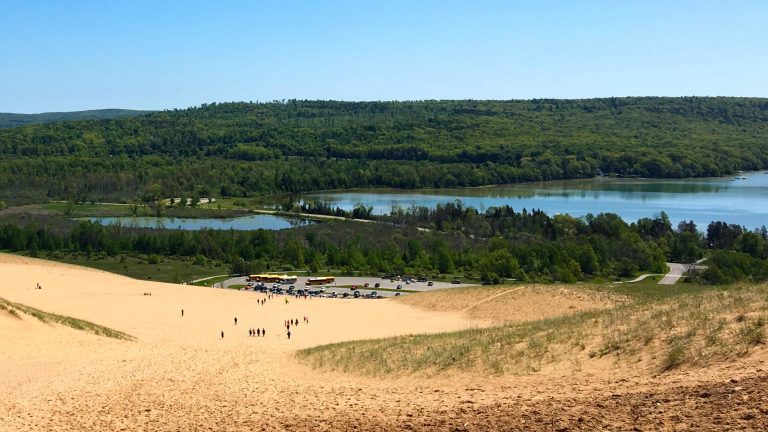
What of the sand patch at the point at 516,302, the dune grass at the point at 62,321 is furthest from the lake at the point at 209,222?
the dune grass at the point at 62,321

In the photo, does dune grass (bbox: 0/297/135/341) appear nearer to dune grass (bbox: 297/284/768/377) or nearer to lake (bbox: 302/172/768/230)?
dune grass (bbox: 297/284/768/377)

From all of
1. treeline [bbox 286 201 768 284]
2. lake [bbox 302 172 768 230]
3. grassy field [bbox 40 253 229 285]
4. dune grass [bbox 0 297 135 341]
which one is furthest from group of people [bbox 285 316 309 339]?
lake [bbox 302 172 768 230]

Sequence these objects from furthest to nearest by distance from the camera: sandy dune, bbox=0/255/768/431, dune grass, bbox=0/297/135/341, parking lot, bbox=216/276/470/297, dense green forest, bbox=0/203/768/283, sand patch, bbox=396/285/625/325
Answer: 1. dense green forest, bbox=0/203/768/283
2. parking lot, bbox=216/276/470/297
3. sand patch, bbox=396/285/625/325
4. dune grass, bbox=0/297/135/341
5. sandy dune, bbox=0/255/768/431

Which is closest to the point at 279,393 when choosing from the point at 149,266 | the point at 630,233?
the point at 149,266

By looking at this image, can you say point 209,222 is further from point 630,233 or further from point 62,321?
point 62,321

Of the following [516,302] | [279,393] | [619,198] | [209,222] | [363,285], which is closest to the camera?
[279,393]
